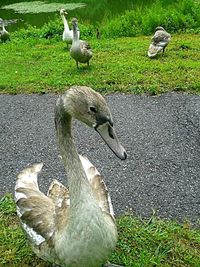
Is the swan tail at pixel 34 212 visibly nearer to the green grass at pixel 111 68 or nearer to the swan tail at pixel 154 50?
the green grass at pixel 111 68

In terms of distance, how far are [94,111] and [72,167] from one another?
1.59 feet

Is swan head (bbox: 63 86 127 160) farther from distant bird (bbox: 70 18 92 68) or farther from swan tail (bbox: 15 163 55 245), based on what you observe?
distant bird (bbox: 70 18 92 68)

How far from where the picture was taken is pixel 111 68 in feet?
28.7

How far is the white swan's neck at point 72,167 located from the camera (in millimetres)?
3061

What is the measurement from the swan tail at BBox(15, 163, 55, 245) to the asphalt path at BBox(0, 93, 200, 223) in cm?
105

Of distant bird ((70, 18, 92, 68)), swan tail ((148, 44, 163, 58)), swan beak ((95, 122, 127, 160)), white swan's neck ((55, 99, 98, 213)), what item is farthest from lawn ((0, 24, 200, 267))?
swan beak ((95, 122, 127, 160))

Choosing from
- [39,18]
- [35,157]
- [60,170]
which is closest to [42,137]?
[35,157]

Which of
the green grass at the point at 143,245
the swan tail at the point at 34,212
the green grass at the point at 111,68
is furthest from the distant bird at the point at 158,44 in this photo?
the swan tail at the point at 34,212

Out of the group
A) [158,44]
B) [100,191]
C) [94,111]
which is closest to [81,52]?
[158,44]

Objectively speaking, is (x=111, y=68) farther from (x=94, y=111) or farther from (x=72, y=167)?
(x=94, y=111)

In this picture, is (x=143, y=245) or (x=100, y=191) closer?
(x=100, y=191)

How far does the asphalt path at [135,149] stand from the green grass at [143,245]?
0.23 meters

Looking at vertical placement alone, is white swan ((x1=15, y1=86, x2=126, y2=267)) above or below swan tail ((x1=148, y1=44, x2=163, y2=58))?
above

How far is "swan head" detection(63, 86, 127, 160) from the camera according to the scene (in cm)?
286
